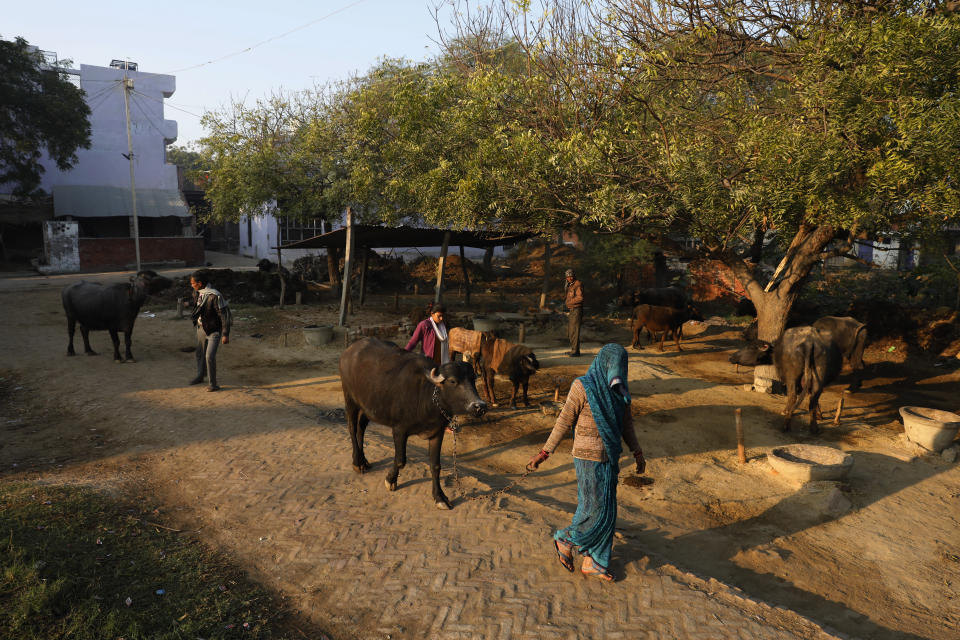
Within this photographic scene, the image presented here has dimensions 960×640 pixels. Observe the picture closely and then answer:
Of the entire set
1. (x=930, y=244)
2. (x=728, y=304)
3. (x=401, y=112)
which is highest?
(x=401, y=112)

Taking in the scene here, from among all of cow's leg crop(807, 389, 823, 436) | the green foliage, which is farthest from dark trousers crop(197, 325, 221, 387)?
cow's leg crop(807, 389, 823, 436)

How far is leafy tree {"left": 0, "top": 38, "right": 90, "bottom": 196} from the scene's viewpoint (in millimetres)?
23797

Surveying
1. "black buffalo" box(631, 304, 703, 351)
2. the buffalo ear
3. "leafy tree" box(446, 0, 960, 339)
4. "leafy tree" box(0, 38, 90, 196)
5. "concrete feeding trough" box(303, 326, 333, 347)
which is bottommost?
"concrete feeding trough" box(303, 326, 333, 347)

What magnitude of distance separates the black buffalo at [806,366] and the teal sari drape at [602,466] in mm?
6065

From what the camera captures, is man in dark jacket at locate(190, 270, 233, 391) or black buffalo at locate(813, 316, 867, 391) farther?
black buffalo at locate(813, 316, 867, 391)

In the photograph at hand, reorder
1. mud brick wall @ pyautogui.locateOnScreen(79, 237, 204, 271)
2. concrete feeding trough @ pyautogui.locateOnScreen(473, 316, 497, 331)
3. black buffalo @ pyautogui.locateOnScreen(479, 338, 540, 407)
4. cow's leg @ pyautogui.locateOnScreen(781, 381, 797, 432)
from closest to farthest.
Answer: cow's leg @ pyautogui.locateOnScreen(781, 381, 797, 432)
black buffalo @ pyautogui.locateOnScreen(479, 338, 540, 407)
concrete feeding trough @ pyautogui.locateOnScreen(473, 316, 497, 331)
mud brick wall @ pyautogui.locateOnScreen(79, 237, 204, 271)

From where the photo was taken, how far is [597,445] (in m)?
4.51

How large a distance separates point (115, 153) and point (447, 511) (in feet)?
111

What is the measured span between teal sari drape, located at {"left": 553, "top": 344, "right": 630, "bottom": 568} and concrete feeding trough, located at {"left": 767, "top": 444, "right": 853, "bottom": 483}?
155 inches

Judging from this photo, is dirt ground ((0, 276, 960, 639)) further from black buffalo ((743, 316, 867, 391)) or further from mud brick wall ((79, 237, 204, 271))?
mud brick wall ((79, 237, 204, 271))

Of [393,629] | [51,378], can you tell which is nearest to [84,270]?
[51,378]

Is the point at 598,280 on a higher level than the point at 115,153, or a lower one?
lower

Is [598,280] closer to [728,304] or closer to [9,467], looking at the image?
[728,304]

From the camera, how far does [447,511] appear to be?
5.77 m
